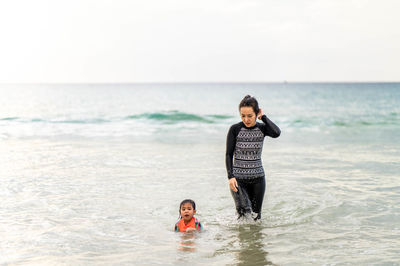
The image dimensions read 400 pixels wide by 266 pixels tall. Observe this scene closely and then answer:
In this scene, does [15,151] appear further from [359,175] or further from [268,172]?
[359,175]

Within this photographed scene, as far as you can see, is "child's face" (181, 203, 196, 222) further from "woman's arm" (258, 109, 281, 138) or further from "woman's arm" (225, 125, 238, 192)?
"woman's arm" (258, 109, 281, 138)

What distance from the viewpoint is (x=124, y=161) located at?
41.4 ft

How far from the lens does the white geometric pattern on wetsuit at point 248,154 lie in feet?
18.1

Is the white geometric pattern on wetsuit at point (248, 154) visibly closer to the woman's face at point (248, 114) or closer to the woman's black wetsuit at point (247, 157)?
the woman's black wetsuit at point (247, 157)

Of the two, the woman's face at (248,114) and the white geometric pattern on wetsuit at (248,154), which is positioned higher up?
the woman's face at (248,114)

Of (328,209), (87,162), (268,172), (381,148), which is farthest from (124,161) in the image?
(381,148)

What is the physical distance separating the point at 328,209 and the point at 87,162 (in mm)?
7373

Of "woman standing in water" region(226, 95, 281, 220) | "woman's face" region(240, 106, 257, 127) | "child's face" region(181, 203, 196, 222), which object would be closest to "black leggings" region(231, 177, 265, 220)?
"woman standing in water" region(226, 95, 281, 220)

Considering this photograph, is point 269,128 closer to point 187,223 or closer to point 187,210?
point 187,210

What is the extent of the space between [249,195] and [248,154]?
62 centimetres

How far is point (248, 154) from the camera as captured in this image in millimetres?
5598

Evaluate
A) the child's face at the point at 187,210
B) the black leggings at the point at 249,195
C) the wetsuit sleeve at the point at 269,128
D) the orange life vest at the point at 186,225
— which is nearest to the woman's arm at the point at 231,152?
the black leggings at the point at 249,195

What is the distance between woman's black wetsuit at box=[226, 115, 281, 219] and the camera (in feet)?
18.1

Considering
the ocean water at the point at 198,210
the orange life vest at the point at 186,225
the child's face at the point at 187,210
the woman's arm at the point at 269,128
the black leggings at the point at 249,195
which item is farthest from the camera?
the orange life vest at the point at 186,225
